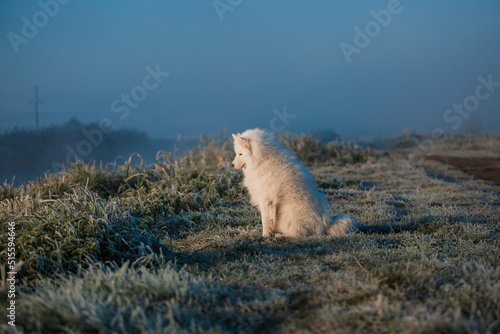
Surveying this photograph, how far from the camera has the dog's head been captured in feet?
15.0

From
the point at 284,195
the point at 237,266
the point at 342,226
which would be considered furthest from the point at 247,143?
the point at 237,266

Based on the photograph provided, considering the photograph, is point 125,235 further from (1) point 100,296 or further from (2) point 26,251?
(1) point 100,296

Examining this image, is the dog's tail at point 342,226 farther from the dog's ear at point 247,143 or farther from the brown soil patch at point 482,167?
the brown soil patch at point 482,167

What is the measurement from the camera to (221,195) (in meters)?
6.98

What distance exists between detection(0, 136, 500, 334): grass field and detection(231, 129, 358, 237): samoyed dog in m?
0.26

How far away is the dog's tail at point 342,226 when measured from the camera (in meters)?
4.36

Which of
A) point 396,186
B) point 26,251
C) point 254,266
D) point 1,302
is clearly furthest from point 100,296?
point 396,186

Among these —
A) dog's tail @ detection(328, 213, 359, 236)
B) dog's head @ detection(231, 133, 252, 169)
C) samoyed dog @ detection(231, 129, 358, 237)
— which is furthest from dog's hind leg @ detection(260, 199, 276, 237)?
dog's tail @ detection(328, 213, 359, 236)

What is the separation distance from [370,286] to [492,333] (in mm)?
710

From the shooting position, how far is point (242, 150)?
464 cm

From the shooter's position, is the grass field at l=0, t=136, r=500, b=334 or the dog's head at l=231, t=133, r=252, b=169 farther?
the dog's head at l=231, t=133, r=252, b=169

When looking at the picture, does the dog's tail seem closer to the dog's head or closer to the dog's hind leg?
the dog's hind leg

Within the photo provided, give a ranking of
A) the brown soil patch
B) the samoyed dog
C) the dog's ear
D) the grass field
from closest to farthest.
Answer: the grass field
the samoyed dog
the dog's ear
the brown soil patch

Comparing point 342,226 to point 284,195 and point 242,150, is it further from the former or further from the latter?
point 242,150
